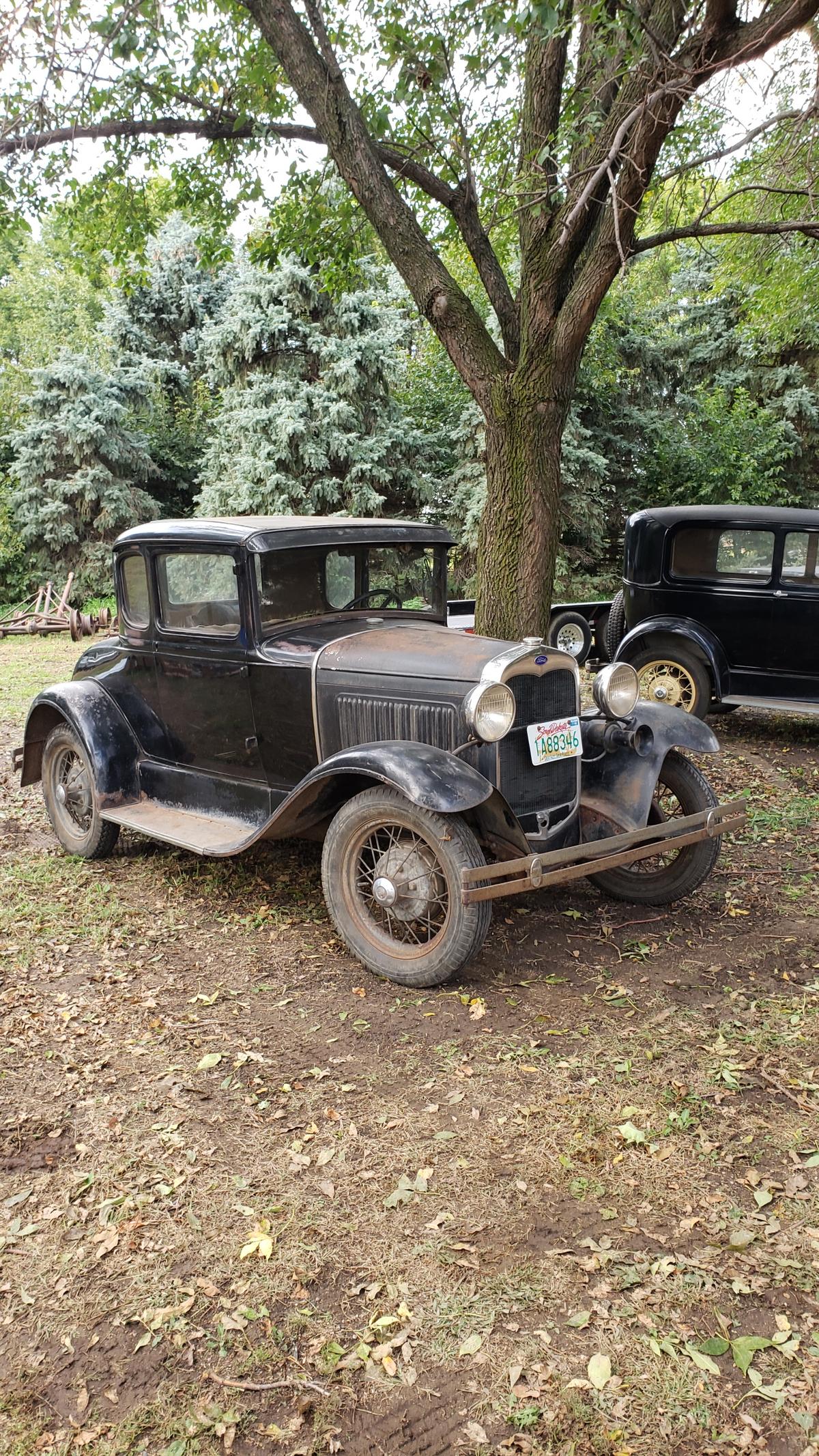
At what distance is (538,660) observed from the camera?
4402 mm

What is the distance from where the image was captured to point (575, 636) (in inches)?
430

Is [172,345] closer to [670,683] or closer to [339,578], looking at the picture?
[670,683]

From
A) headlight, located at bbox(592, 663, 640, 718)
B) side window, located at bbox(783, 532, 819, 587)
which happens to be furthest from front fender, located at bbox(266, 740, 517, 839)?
side window, located at bbox(783, 532, 819, 587)

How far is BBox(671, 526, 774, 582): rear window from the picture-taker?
27.7ft

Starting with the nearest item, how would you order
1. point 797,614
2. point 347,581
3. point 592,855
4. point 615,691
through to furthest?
point 592,855, point 615,691, point 347,581, point 797,614

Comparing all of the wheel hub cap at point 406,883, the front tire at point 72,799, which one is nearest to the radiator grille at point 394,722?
the wheel hub cap at point 406,883

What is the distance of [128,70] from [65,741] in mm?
5567

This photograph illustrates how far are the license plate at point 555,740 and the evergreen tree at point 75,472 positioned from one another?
16151 millimetres

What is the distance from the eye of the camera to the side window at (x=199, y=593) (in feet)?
16.3

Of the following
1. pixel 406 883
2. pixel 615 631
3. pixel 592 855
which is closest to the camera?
pixel 406 883

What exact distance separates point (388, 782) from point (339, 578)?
1629 millimetres

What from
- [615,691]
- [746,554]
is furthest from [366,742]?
[746,554]

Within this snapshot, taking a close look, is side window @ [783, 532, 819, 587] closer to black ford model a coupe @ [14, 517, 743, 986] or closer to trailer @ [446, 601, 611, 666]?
trailer @ [446, 601, 611, 666]

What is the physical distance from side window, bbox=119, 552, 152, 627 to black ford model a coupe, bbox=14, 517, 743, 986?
13 millimetres
